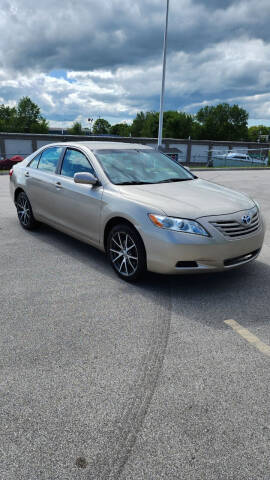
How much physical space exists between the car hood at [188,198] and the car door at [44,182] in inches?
58.9

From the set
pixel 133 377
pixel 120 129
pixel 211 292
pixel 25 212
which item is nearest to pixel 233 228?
pixel 211 292

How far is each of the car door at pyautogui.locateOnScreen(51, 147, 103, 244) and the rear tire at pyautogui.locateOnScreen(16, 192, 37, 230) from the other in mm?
1014

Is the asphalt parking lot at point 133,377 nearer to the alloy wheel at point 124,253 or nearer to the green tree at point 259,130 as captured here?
the alloy wheel at point 124,253

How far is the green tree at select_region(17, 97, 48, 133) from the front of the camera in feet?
303

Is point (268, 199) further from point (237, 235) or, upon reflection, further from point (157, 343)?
point (157, 343)

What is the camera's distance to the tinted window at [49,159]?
5395mm

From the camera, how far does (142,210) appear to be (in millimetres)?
3840

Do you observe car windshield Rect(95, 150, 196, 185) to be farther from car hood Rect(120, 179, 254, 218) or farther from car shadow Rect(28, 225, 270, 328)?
car shadow Rect(28, 225, 270, 328)

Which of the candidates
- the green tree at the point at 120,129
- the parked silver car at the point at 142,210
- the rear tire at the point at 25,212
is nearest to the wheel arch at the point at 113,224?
the parked silver car at the point at 142,210

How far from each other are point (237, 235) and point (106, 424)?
2375 millimetres

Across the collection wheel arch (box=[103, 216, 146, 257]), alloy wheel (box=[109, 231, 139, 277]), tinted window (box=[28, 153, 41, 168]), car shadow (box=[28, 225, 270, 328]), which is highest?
tinted window (box=[28, 153, 41, 168])

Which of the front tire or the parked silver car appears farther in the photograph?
the front tire

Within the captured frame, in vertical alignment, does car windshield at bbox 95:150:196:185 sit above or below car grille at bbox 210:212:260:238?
above

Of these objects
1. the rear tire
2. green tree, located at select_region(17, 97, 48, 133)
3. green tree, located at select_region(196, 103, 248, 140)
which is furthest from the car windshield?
green tree, located at select_region(196, 103, 248, 140)
